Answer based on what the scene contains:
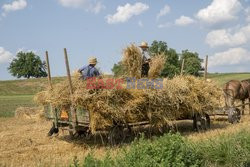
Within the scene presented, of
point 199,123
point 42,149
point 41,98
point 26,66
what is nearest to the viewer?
point 42,149

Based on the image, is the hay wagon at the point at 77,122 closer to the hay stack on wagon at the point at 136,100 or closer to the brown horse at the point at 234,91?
the hay stack on wagon at the point at 136,100

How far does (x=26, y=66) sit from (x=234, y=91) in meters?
73.1

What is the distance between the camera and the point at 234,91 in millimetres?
12492

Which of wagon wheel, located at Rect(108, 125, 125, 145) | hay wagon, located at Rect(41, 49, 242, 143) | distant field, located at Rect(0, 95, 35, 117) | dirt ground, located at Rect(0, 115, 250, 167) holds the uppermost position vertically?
hay wagon, located at Rect(41, 49, 242, 143)

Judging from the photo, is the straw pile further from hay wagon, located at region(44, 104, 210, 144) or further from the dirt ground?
the dirt ground

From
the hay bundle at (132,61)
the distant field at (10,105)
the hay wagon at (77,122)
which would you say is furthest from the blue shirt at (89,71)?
the distant field at (10,105)

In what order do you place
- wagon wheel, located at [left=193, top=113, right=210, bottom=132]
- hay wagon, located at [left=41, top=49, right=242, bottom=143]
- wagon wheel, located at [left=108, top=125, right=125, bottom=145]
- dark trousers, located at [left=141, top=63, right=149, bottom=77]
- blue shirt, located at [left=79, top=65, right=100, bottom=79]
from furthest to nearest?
wagon wheel, located at [left=193, top=113, right=210, bottom=132] → dark trousers, located at [left=141, top=63, right=149, bottom=77] → blue shirt, located at [left=79, top=65, right=100, bottom=79] → wagon wheel, located at [left=108, top=125, right=125, bottom=145] → hay wagon, located at [left=41, top=49, right=242, bottom=143]

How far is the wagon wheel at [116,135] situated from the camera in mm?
7809

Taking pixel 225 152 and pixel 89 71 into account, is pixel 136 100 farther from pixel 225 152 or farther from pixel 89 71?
pixel 225 152

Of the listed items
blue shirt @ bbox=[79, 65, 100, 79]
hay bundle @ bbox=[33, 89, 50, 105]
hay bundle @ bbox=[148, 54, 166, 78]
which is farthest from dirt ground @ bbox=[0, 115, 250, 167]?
hay bundle @ bbox=[148, 54, 166, 78]

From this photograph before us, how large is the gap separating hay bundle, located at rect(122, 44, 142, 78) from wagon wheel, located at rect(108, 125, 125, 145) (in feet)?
7.02

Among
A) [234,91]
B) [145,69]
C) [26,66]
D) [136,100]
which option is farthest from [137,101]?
[26,66]

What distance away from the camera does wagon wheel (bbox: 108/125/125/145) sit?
7809mm

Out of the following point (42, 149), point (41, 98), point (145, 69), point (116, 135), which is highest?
point (145, 69)
